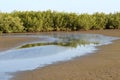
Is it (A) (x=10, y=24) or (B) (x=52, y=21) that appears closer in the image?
(A) (x=10, y=24)

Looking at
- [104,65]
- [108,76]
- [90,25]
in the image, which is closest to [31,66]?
[104,65]

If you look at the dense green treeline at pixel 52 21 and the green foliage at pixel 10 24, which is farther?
the dense green treeline at pixel 52 21

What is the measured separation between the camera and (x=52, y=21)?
59.9m

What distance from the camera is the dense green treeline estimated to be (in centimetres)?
5469

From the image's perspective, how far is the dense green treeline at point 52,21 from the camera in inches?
2153

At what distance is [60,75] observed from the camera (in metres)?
12.3

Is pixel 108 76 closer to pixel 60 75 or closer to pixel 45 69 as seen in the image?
pixel 60 75

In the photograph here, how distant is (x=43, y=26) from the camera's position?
5859 centimetres

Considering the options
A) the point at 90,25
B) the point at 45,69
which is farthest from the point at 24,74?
the point at 90,25

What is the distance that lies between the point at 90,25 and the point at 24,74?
160ft

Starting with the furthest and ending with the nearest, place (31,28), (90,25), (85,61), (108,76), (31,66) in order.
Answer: (90,25) < (31,28) < (85,61) < (31,66) < (108,76)

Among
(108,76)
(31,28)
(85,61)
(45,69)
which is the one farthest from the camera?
(31,28)

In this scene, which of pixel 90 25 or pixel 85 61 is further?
pixel 90 25

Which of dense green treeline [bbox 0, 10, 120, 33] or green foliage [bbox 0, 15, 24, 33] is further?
dense green treeline [bbox 0, 10, 120, 33]
